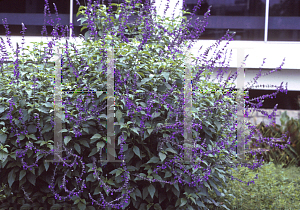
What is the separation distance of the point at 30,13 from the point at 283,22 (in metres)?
6.51

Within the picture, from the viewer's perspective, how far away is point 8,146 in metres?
2.40

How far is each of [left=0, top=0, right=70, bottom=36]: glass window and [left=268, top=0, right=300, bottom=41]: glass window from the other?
5.23m

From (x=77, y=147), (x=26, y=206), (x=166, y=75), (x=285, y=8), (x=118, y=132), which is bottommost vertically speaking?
(x=26, y=206)

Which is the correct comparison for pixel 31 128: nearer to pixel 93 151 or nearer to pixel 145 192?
pixel 93 151

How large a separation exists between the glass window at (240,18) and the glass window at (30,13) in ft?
10.6

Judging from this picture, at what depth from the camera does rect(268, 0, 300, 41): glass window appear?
738 cm

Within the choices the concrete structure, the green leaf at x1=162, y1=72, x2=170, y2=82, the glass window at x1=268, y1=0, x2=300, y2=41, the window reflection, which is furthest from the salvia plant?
the window reflection

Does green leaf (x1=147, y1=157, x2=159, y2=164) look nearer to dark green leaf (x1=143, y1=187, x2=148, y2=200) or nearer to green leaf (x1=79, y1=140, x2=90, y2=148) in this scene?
dark green leaf (x1=143, y1=187, x2=148, y2=200)

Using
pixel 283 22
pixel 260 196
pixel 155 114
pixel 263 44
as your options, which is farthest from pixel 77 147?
pixel 283 22

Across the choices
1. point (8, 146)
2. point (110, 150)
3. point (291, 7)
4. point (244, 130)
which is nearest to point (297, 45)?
point (291, 7)

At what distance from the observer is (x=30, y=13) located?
7.39 metres

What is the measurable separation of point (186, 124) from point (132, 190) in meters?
0.72

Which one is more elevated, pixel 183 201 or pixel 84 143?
pixel 84 143

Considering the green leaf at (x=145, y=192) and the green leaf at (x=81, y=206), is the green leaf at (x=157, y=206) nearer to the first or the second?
the green leaf at (x=145, y=192)
